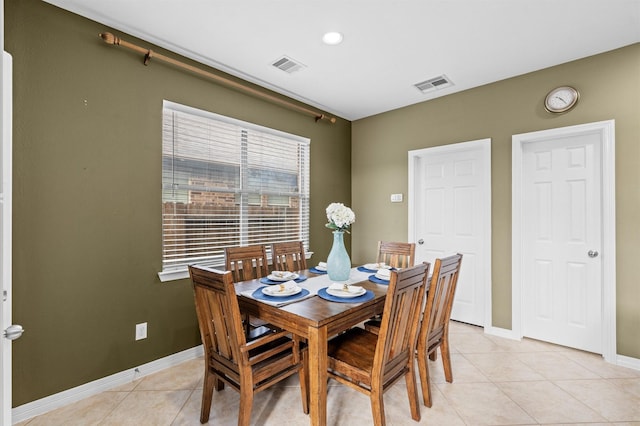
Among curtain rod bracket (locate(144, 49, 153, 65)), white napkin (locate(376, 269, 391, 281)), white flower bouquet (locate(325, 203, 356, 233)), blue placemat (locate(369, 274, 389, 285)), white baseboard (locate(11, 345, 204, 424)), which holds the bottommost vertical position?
white baseboard (locate(11, 345, 204, 424))

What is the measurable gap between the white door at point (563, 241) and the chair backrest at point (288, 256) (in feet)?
7.33

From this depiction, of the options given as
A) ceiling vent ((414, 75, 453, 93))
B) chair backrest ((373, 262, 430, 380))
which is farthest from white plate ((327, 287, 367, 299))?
ceiling vent ((414, 75, 453, 93))

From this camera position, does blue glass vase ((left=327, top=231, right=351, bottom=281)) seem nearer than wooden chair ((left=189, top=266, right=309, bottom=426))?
No

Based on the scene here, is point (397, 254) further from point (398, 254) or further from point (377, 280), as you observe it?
point (377, 280)

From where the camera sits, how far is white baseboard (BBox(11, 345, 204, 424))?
1.95 m

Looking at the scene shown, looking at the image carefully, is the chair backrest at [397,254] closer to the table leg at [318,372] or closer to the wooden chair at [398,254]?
the wooden chair at [398,254]

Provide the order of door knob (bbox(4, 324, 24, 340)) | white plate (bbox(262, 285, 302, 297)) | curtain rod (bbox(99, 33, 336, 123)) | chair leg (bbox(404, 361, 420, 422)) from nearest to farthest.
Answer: door knob (bbox(4, 324, 24, 340)), chair leg (bbox(404, 361, 420, 422)), white plate (bbox(262, 285, 302, 297)), curtain rod (bbox(99, 33, 336, 123))

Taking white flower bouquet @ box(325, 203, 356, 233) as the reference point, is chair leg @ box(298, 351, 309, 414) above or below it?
below

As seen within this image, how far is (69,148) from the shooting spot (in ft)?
6.98

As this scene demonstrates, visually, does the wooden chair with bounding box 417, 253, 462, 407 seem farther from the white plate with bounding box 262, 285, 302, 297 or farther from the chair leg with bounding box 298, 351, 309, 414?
the white plate with bounding box 262, 285, 302, 297

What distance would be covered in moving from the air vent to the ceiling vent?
51.4 inches

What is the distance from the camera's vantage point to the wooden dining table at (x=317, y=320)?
1.60 m

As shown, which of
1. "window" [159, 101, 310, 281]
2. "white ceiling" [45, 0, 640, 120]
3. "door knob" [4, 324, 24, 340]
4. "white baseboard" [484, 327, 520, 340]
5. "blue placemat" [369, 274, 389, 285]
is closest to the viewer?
"door knob" [4, 324, 24, 340]

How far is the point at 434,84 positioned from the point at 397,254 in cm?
185
